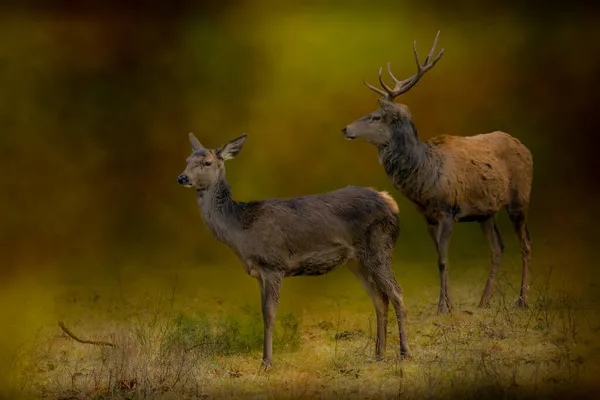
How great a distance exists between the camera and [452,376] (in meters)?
9.73

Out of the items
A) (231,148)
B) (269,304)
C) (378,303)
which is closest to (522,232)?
(378,303)

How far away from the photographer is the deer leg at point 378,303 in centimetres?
1082

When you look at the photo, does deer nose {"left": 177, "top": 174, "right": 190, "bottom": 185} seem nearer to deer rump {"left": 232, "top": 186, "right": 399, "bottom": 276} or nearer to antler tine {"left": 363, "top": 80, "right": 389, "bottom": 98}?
deer rump {"left": 232, "top": 186, "right": 399, "bottom": 276}

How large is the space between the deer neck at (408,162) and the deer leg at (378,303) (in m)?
2.06

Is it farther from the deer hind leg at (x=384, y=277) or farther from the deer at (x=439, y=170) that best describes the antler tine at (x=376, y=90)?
the deer hind leg at (x=384, y=277)

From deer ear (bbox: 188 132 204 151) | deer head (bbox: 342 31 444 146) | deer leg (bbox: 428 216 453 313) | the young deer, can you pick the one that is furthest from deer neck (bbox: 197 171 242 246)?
deer leg (bbox: 428 216 453 313)

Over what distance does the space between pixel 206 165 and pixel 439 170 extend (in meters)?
3.30

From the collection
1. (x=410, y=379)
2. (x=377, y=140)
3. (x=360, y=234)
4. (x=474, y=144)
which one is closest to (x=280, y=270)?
(x=360, y=234)

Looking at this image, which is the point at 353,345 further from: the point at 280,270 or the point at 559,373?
the point at 559,373

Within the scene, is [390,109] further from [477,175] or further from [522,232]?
[522,232]

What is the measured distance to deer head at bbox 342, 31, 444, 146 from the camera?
41.1 ft

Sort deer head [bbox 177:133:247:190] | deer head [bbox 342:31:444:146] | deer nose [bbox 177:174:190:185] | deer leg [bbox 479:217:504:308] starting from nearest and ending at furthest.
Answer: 1. deer nose [bbox 177:174:190:185]
2. deer head [bbox 177:133:247:190]
3. deer head [bbox 342:31:444:146]
4. deer leg [bbox 479:217:504:308]

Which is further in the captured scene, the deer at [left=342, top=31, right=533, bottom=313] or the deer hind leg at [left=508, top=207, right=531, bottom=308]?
the deer hind leg at [left=508, top=207, right=531, bottom=308]

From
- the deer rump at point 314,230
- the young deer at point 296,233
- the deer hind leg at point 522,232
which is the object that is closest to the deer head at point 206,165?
the young deer at point 296,233
